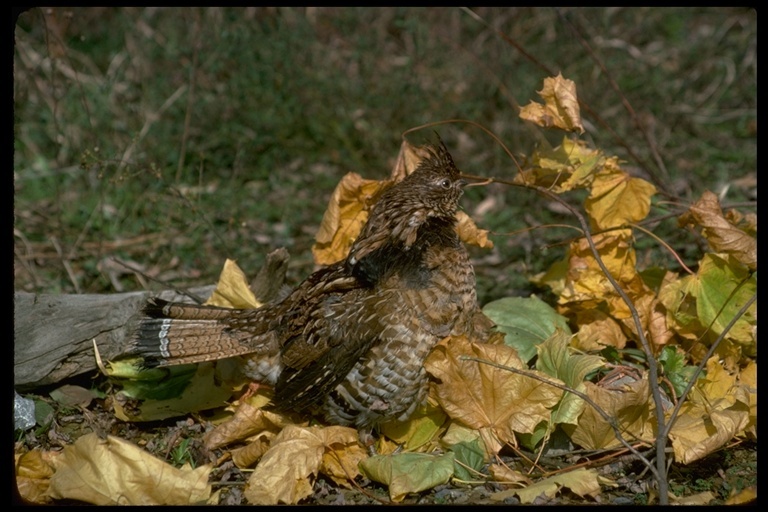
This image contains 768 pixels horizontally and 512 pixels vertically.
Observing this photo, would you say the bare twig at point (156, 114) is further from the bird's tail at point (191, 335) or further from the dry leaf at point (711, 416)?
the dry leaf at point (711, 416)

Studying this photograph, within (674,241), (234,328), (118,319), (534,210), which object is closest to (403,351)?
(234,328)

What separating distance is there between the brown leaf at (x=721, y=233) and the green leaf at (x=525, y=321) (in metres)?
0.86

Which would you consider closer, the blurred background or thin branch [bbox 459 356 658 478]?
thin branch [bbox 459 356 658 478]

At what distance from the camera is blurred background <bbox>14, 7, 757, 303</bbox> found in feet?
21.3

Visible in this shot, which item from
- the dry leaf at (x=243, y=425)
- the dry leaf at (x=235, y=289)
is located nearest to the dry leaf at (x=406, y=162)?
the dry leaf at (x=235, y=289)

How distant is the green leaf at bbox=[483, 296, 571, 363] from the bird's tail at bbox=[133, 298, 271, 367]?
1229mm

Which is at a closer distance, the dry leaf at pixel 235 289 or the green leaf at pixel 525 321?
the green leaf at pixel 525 321

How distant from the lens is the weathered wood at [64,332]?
4.55 meters

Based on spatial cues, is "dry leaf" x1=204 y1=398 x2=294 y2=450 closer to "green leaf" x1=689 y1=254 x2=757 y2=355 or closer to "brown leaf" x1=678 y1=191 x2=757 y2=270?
"green leaf" x1=689 y1=254 x2=757 y2=355

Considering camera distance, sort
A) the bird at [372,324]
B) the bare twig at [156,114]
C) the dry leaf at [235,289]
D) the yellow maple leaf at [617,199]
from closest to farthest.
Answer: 1. the bird at [372,324]
2. the yellow maple leaf at [617,199]
3. the dry leaf at [235,289]
4. the bare twig at [156,114]

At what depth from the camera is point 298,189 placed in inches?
297

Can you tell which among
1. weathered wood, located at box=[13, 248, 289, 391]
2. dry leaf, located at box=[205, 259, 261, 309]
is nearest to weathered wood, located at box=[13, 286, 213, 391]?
weathered wood, located at box=[13, 248, 289, 391]
